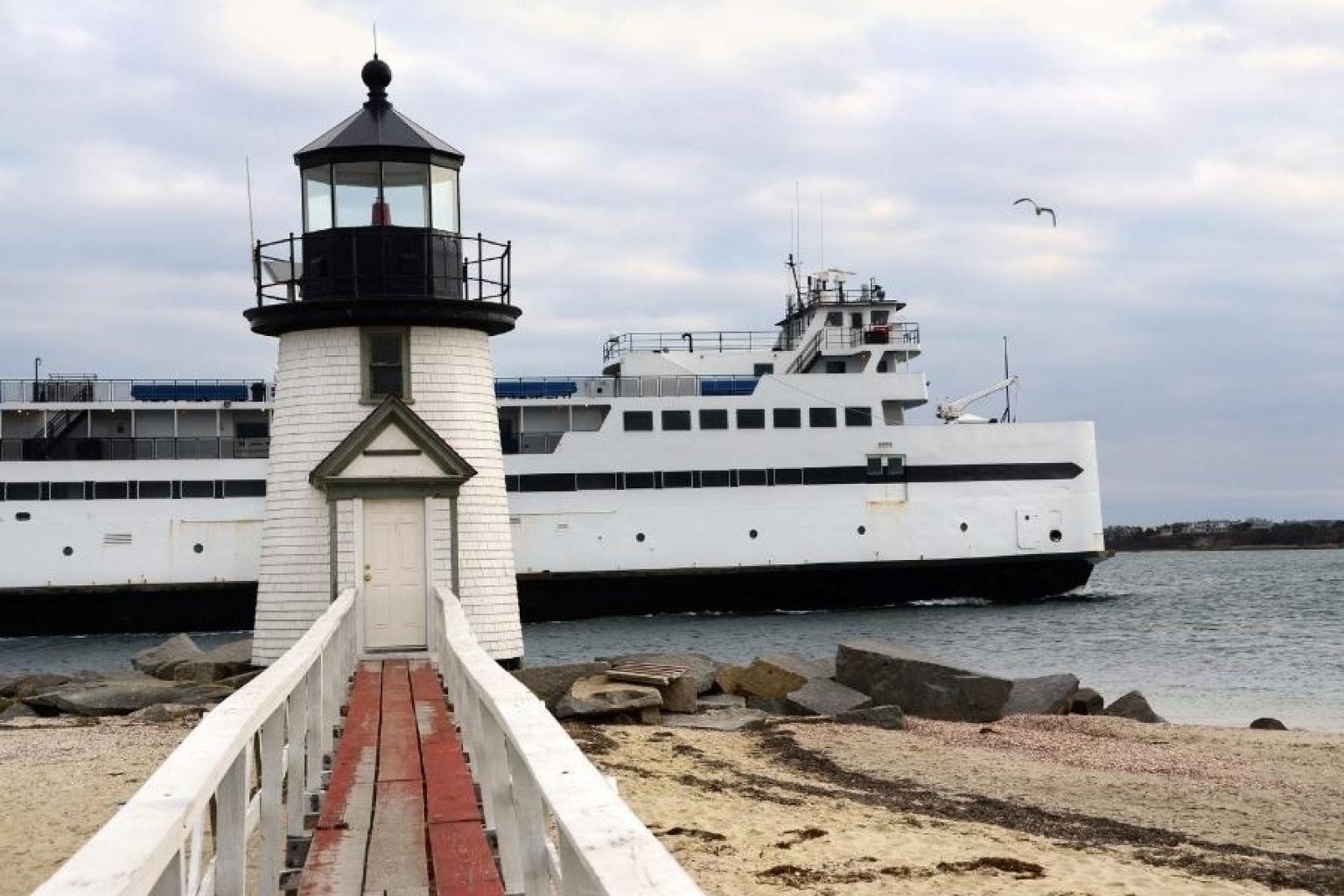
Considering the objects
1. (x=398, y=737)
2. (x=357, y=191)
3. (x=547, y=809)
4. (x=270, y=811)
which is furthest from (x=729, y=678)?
(x=547, y=809)

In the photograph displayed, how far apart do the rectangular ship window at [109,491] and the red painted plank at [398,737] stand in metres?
25.1

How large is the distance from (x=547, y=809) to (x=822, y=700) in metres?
11.0

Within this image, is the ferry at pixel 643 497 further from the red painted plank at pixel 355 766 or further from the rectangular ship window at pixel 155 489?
the red painted plank at pixel 355 766

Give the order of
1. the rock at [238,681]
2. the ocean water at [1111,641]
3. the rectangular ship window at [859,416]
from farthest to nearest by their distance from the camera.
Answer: the rectangular ship window at [859,416], the ocean water at [1111,641], the rock at [238,681]

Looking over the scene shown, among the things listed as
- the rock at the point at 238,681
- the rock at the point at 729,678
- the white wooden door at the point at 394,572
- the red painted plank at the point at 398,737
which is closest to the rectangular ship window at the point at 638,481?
the rock at the point at 729,678

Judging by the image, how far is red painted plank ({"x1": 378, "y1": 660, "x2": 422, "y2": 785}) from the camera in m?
6.37

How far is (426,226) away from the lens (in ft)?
41.5

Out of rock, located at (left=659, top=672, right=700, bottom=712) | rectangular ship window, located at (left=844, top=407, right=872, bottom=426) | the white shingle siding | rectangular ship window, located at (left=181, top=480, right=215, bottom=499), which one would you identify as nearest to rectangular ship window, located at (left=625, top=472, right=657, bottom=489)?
rectangular ship window, located at (left=844, top=407, right=872, bottom=426)

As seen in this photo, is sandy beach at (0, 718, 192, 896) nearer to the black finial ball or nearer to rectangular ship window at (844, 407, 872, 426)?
the black finial ball

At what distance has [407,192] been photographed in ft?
41.8

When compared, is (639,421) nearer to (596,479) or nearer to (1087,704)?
(596,479)

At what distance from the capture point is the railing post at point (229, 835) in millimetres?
3822

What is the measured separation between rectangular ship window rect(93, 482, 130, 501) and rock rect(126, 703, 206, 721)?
21548 mm

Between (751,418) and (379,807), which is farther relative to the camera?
(751,418)
